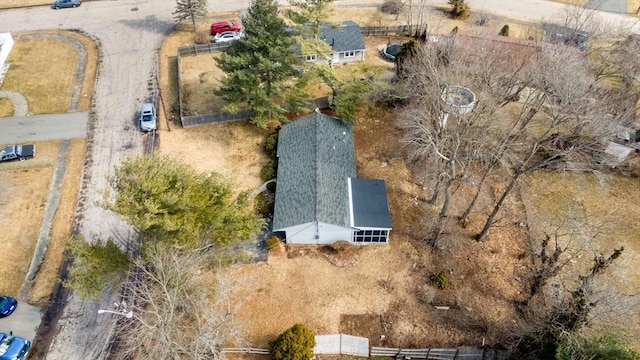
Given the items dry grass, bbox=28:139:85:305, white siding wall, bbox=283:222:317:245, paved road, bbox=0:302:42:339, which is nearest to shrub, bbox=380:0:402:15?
white siding wall, bbox=283:222:317:245

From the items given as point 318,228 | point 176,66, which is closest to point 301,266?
point 318,228

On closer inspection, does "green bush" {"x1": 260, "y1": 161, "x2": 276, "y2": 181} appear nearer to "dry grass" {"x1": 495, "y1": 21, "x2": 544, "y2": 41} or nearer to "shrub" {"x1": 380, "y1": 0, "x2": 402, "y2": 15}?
"shrub" {"x1": 380, "y1": 0, "x2": 402, "y2": 15}

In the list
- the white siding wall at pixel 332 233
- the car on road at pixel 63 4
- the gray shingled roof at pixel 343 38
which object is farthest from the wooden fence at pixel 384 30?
the car on road at pixel 63 4

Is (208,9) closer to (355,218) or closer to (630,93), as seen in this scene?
(355,218)

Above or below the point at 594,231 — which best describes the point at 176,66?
above

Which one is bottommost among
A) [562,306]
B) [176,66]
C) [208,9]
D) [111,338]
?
[111,338]
